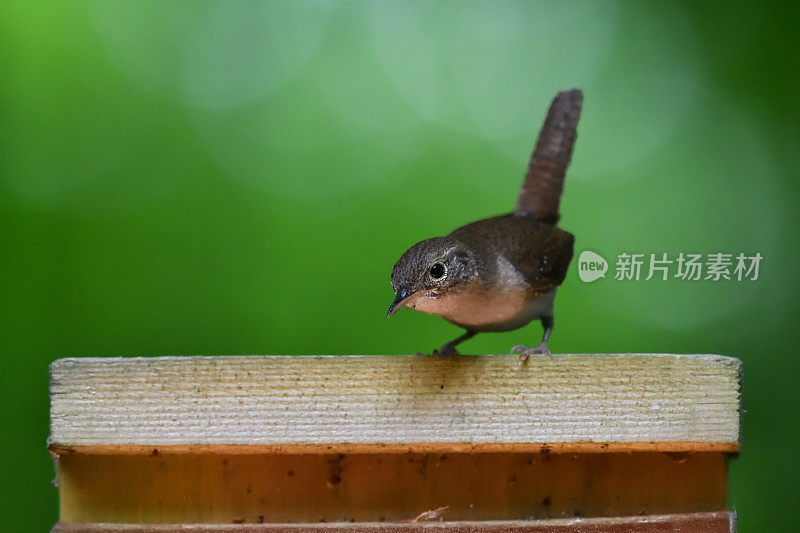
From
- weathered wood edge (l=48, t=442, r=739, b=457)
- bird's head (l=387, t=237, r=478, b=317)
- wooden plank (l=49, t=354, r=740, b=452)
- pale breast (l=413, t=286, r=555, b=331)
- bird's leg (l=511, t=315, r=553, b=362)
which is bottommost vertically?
weathered wood edge (l=48, t=442, r=739, b=457)

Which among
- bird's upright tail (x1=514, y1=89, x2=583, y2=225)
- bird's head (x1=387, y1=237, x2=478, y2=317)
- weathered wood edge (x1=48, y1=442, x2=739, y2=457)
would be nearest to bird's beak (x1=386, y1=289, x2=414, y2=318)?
bird's head (x1=387, y1=237, x2=478, y2=317)

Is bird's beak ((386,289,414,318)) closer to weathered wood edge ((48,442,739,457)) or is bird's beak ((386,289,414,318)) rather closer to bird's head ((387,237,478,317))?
bird's head ((387,237,478,317))

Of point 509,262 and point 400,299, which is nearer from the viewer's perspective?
point 400,299

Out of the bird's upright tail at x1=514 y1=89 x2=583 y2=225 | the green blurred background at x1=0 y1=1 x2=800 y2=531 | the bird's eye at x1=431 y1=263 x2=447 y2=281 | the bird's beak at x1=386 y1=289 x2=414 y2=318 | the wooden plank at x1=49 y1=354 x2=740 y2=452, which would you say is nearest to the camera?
the wooden plank at x1=49 y1=354 x2=740 y2=452

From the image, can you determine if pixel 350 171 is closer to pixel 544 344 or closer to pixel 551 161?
pixel 551 161

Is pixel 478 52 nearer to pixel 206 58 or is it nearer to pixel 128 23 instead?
pixel 206 58

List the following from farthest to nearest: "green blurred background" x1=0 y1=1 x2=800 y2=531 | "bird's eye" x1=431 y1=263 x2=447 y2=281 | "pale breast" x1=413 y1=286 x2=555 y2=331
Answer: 1. "green blurred background" x1=0 y1=1 x2=800 y2=531
2. "pale breast" x1=413 y1=286 x2=555 y2=331
3. "bird's eye" x1=431 y1=263 x2=447 y2=281

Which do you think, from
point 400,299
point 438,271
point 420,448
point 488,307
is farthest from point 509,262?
point 420,448
